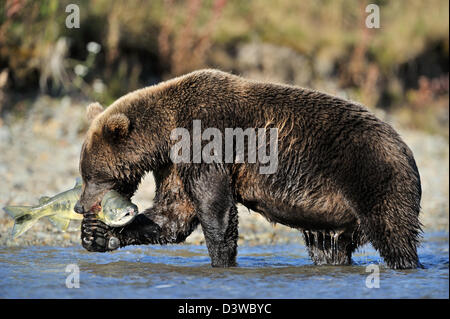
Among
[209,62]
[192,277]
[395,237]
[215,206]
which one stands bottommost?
[192,277]

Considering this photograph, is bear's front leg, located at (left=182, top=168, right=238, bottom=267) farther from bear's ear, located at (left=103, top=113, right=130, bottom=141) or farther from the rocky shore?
the rocky shore

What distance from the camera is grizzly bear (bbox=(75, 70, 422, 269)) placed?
6176mm

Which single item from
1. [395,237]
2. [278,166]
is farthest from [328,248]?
[278,166]

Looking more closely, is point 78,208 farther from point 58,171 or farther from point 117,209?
point 58,171

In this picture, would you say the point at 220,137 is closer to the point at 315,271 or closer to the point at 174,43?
the point at 315,271

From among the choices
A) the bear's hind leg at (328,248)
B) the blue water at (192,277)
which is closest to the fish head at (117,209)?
the blue water at (192,277)

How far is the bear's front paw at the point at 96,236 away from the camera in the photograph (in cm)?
686

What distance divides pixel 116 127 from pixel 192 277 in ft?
4.56

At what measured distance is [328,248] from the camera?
7.00 metres

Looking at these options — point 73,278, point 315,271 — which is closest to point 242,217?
point 315,271

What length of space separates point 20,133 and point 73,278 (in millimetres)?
5996

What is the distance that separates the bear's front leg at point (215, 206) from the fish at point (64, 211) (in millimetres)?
587

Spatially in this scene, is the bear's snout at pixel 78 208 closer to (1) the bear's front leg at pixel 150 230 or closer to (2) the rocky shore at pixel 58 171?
(1) the bear's front leg at pixel 150 230

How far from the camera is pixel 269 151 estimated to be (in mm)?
6387
